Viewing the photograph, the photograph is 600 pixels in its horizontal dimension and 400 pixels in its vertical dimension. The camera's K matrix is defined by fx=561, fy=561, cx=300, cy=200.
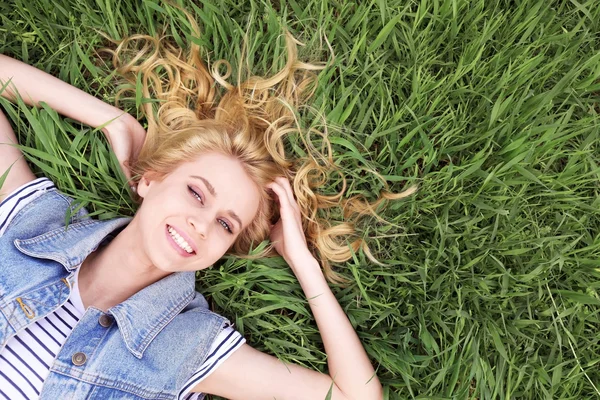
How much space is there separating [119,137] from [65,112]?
0.29 m

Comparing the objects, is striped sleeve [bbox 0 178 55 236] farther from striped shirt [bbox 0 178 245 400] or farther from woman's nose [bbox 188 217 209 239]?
woman's nose [bbox 188 217 209 239]

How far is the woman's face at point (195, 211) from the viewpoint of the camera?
2330 millimetres

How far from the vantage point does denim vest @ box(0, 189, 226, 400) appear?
2.29 meters

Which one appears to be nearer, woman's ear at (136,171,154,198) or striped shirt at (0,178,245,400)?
striped shirt at (0,178,245,400)

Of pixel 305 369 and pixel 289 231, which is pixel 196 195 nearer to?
pixel 289 231

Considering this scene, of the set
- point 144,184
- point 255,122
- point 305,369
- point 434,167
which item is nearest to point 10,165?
point 144,184

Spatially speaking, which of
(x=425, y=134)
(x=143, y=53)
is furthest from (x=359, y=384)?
(x=143, y=53)

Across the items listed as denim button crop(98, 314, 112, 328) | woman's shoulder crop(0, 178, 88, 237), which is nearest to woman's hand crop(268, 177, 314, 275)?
denim button crop(98, 314, 112, 328)

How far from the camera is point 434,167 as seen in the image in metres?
2.94

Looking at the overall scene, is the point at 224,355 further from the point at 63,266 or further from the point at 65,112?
the point at 65,112

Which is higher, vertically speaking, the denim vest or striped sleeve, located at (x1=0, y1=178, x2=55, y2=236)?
striped sleeve, located at (x1=0, y1=178, x2=55, y2=236)

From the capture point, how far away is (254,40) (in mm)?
2881

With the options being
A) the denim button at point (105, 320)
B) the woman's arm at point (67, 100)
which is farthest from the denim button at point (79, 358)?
the woman's arm at point (67, 100)

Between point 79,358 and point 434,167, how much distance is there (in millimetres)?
1913
